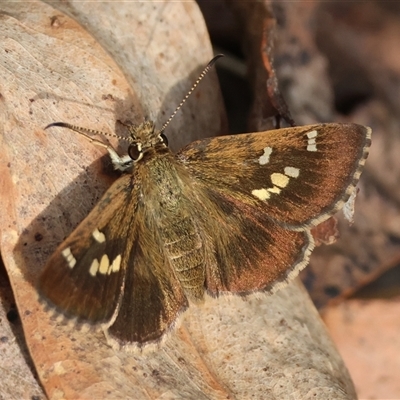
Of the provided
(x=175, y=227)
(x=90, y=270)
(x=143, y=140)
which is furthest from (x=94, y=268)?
(x=143, y=140)

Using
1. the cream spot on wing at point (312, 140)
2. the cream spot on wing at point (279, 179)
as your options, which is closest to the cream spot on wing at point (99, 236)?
the cream spot on wing at point (279, 179)

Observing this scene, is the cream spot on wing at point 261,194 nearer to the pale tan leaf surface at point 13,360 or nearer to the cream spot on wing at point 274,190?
the cream spot on wing at point 274,190

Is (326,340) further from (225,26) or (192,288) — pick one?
(225,26)

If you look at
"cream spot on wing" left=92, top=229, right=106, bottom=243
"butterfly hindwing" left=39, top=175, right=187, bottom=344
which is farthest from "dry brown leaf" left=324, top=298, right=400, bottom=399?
"cream spot on wing" left=92, top=229, right=106, bottom=243

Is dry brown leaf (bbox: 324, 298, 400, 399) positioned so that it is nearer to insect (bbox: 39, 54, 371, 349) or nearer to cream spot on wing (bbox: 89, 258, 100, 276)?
insect (bbox: 39, 54, 371, 349)

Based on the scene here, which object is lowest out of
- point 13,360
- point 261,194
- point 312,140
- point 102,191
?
point 13,360

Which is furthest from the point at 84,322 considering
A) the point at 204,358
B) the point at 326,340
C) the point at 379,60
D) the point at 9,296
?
the point at 379,60

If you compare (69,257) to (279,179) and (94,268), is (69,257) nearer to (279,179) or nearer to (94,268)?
(94,268)
